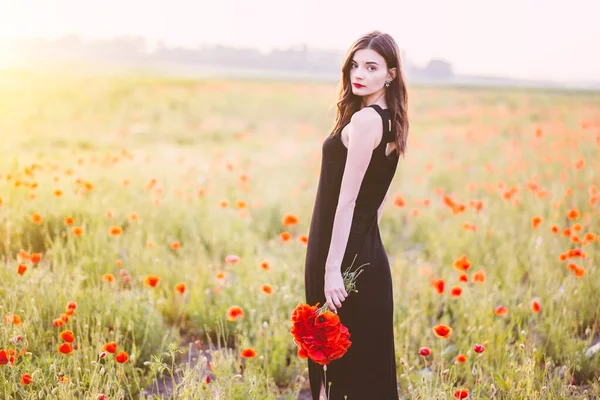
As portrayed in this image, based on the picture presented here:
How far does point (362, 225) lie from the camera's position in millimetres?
2350

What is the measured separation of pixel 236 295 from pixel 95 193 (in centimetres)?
244

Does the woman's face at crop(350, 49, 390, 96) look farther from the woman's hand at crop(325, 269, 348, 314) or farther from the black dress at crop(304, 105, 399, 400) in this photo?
the woman's hand at crop(325, 269, 348, 314)

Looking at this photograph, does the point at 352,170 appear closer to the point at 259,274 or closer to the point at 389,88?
the point at 389,88

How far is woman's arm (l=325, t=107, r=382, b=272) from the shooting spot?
218 centimetres

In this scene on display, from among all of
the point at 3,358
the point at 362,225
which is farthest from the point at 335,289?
the point at 3,358

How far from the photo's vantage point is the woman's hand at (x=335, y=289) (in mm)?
2234

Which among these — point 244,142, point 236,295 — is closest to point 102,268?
point 236,295

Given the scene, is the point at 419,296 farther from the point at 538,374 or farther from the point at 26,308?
the point at 26,308

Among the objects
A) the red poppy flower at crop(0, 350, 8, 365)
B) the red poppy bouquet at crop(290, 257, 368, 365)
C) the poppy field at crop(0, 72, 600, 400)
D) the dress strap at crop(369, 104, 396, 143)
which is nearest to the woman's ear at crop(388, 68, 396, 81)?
the dress strap at crop(369, 104, 396, 143)

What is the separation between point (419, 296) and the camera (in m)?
4.05

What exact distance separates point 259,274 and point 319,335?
2017 millimetres

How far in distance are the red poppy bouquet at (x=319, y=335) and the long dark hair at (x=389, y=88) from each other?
783 millimetres

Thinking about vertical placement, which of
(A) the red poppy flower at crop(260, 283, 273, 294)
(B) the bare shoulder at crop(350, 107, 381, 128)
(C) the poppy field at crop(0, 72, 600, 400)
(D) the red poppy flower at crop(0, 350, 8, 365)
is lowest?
(C) the poppy field at crop(0, 72, 600, 400)

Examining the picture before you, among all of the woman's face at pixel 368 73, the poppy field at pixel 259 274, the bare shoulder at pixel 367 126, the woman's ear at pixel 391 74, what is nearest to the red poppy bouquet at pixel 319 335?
the poppy field at pixel 259 274
